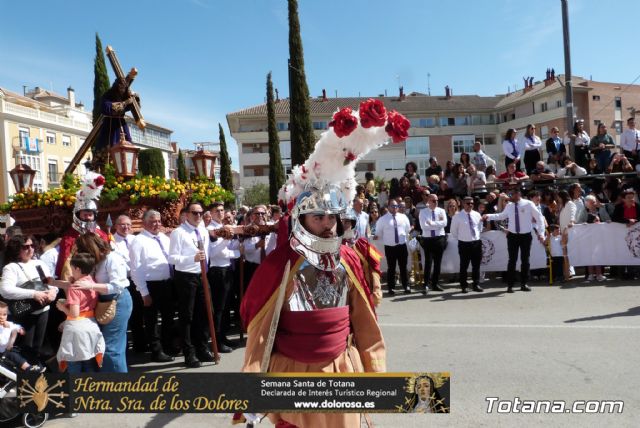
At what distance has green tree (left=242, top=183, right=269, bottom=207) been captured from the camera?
53.7m

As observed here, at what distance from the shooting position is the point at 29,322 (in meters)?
5.33

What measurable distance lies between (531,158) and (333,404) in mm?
14066

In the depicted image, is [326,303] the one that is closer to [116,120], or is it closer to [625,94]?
[116,120]

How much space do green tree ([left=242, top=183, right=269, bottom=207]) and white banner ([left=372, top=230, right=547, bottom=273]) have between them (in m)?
42.6

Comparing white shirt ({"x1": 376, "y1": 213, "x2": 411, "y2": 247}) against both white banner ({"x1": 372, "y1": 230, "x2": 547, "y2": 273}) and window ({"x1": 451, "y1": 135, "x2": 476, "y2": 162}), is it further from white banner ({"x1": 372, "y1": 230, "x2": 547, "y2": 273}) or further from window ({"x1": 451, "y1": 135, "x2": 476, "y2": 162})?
window ({"x1": 451, "y1": 135, "x2": 476, "y2": 162})

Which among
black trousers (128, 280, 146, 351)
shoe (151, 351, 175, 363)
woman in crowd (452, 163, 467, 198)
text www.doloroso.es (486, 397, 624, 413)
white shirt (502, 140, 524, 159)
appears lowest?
shoe (151, 351, 175, 363)

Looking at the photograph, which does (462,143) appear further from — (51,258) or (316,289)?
(316,289)

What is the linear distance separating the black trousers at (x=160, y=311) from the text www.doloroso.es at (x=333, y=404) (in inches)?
176

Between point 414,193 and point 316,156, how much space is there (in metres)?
10.6

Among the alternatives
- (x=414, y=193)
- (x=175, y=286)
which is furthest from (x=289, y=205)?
(x=414, y=193)

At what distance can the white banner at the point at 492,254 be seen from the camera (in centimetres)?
1112

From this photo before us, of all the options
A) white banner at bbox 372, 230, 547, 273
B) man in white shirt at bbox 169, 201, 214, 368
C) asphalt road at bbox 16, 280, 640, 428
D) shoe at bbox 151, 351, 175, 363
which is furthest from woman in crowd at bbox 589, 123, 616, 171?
shoe at bbox 151, 351, 175, 363

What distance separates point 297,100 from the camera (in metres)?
23.0

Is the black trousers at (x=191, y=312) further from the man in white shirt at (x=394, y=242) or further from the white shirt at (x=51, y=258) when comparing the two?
the man in white shirt at (x=394, y=242)
